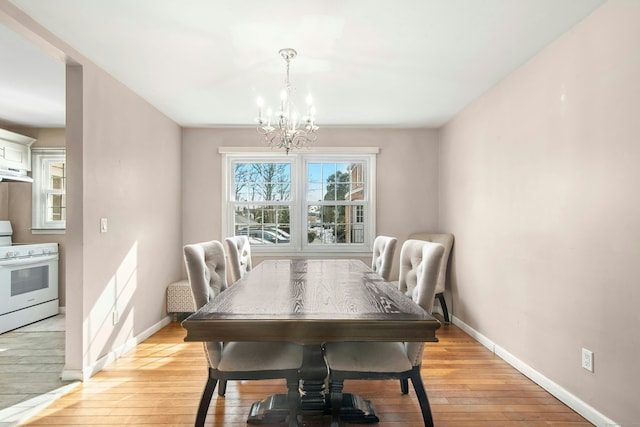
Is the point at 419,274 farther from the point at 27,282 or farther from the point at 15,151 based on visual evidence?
the point at 15,151

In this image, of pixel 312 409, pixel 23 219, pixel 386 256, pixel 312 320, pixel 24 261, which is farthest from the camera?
pixel 23 219

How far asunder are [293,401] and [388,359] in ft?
1.63

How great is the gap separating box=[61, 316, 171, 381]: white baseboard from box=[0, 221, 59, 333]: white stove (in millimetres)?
1476

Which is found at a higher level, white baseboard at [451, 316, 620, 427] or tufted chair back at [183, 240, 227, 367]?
tufted chair back at [183, 240, 227, 367]

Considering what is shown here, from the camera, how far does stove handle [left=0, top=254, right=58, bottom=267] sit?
3793mm

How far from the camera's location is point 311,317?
149cm

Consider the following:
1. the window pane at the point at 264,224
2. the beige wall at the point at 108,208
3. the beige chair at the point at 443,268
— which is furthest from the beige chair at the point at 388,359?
the window pane at the point at 264,224

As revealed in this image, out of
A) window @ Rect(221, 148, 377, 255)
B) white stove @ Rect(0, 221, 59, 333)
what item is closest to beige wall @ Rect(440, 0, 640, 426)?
window @ Rect(221, 148, 377, 255)

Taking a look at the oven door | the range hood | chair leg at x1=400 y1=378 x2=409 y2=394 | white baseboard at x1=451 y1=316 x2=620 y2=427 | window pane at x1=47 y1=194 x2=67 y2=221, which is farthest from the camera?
window pane at x1=47 y1=194 x2=67 y2=221

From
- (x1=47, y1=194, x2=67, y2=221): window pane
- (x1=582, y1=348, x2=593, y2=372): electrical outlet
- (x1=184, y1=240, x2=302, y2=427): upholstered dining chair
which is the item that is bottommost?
(x1=582, y1=348, x2=593, y2=372): electrical outlet

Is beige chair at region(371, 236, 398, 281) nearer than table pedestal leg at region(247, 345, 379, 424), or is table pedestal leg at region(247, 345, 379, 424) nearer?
table pedestal leg at region(247, 345, 379, 424)

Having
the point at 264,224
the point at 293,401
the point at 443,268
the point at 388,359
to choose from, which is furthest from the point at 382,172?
the point at 293,401

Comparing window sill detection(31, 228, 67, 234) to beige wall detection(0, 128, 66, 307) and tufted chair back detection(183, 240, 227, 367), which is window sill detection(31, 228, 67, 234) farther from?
tufted chair back detection(183, 240, 227, 367)

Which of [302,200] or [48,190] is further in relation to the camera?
[302,200]
